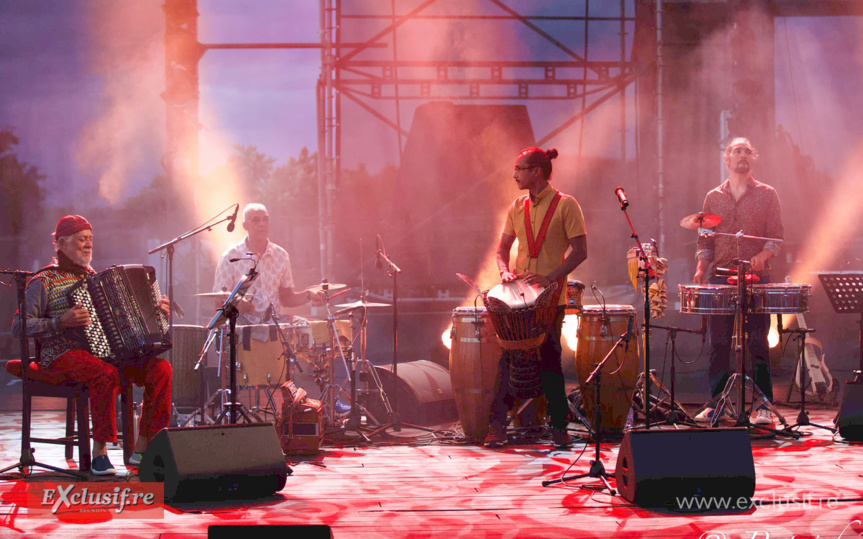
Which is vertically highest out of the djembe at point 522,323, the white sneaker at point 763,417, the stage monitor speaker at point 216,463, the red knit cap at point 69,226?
the red knit cap at point 69,226

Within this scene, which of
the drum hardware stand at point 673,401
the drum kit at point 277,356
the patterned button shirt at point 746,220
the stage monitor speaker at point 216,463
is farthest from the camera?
the patterned button shirt at point 746,220

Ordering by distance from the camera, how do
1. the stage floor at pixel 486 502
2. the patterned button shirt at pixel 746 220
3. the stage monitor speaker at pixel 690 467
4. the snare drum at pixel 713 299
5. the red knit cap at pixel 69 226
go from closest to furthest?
the stage floor at pixel 486 502, the stage monitor speaker at pixel 690 467, the red knit cap at pixel 69 226, the snare drum at pixel 713 299, the patterned button shirt at pixel 746 220

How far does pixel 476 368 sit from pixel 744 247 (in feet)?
7.00

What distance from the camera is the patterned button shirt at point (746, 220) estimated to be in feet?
17.6

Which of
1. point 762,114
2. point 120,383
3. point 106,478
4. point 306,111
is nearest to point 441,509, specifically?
point 106,478

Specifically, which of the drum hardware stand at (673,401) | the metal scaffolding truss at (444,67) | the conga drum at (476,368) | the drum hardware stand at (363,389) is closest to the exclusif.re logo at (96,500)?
the drum hardware stand at (363,389)

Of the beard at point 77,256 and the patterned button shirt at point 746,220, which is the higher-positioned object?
the patterned button shirt at point 746,220

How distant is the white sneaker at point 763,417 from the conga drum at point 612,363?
947 millimetres

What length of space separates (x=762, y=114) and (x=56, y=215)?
29.0 ft

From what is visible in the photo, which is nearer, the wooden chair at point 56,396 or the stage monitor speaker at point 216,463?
the stage monitor speaker at point 216,463

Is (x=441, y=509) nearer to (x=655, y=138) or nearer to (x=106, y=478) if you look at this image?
(x=106, y=478)

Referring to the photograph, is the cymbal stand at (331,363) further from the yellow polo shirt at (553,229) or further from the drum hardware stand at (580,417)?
the drum hardware stand at (580,417)

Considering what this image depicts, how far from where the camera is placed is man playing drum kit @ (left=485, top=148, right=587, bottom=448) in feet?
15.2

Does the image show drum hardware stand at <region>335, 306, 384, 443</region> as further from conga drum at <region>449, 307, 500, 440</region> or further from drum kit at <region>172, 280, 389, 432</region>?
conga drum at <region>449, 307, 500, 440</region>
